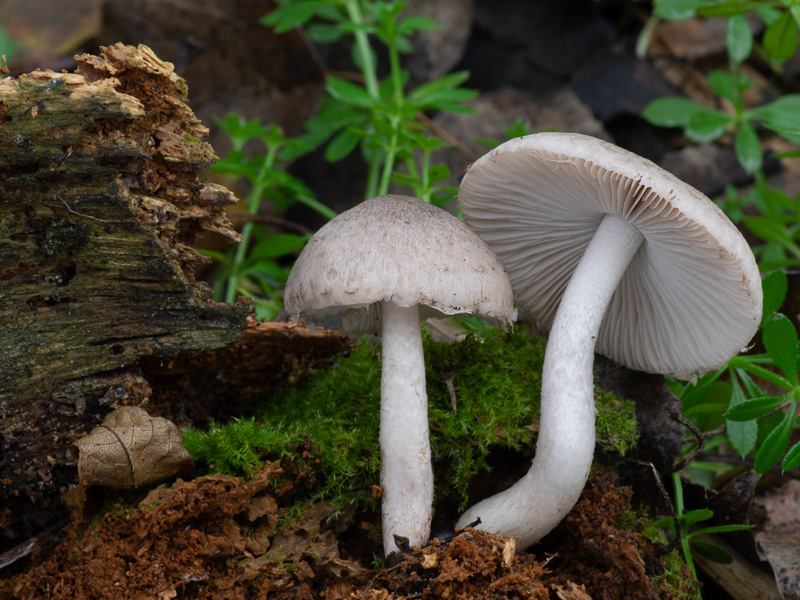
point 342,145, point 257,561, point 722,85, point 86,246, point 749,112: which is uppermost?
point 722,85

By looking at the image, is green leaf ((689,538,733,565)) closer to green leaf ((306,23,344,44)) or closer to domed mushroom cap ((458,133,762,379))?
domed mushroom cap ((458,133,762,379))

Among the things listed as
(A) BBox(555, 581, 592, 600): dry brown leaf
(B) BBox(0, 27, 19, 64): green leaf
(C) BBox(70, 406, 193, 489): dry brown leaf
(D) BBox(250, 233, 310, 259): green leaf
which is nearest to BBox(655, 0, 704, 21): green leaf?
(D) BBox(250, 233, 310, 259): green leaf

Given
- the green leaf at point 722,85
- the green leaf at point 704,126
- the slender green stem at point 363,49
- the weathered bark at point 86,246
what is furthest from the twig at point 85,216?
the green leaf at point 722,85

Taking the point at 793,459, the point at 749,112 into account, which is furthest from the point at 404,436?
the point at 749,112

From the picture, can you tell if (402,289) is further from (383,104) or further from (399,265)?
(383,104)

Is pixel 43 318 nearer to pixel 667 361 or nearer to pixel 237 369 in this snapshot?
pixel 237 369
